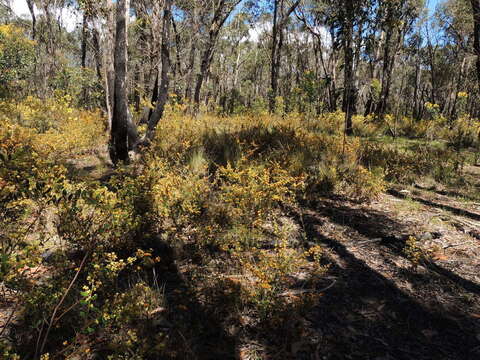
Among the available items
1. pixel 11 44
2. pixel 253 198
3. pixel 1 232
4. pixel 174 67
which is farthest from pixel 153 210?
pixel 11 44

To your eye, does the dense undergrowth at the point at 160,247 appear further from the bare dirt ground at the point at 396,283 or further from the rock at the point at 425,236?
the rock at the point at 425,236

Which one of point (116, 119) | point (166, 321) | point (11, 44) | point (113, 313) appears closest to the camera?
point (113, 313)

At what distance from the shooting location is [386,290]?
2.47 meters

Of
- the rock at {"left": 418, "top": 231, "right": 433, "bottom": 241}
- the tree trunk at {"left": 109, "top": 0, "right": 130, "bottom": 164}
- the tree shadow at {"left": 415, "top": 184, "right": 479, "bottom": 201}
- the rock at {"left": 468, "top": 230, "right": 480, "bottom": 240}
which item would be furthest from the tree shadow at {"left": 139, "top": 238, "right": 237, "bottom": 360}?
the tree shadow at {"left": 415, "top": 184, "right": 479, "bottom": 201}

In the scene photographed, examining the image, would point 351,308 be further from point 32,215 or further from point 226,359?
point 32,215

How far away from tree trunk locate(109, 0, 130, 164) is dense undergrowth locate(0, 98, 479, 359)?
0.67 metres

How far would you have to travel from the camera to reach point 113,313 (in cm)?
177

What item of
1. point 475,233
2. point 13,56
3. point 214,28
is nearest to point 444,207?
point 475,233

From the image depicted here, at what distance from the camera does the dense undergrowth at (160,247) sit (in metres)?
1.87

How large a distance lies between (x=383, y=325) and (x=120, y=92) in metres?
5.12

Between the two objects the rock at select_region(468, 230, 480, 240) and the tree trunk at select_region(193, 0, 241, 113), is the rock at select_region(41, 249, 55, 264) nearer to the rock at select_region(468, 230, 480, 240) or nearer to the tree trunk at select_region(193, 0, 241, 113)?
the rock at select_region(468, 230, 480, 240)

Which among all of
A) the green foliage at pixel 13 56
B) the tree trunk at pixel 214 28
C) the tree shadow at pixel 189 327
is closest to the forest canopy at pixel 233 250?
the tree shadow at pixel 189 327

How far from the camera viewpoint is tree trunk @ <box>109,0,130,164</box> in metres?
5.09

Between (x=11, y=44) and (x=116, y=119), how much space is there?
1816 cm
